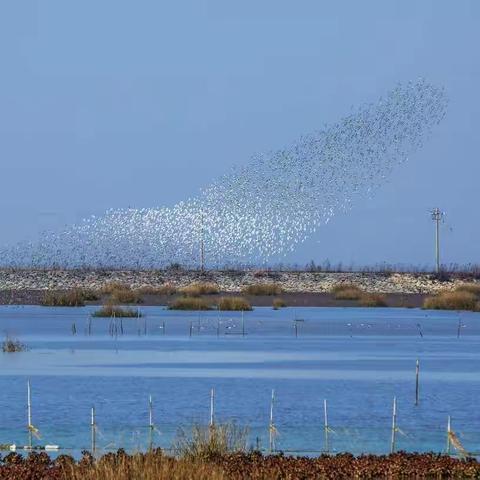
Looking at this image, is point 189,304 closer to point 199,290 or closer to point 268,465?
point 199,290

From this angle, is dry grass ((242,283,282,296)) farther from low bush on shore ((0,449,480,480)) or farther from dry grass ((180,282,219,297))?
low bush on shore ((0,449,480,480))

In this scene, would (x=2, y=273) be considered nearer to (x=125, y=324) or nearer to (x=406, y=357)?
(x=125, y=324)

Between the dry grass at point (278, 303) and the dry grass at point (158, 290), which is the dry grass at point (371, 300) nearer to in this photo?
the dry grass at point (278, 303)

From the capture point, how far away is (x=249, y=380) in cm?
3759

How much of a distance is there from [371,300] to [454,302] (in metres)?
6.07

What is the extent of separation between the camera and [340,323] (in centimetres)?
6650

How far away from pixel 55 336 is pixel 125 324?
31.8ft

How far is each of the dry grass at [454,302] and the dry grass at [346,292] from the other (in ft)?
22.5

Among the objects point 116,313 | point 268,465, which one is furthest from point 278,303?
point 268,465

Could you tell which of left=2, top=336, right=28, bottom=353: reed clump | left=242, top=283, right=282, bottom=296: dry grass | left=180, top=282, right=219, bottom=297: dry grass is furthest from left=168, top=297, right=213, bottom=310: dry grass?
left=2, top=336, right=28, bottom=353: reed clump

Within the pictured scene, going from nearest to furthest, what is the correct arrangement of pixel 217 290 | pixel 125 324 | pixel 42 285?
1. pixel 125 324
2. pixel 217 290
3. pixel 42 285

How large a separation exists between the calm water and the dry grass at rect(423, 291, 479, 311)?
49.8 feet

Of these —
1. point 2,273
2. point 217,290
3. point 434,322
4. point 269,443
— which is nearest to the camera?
point 269,443

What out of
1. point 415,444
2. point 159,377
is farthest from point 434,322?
point 415,444
